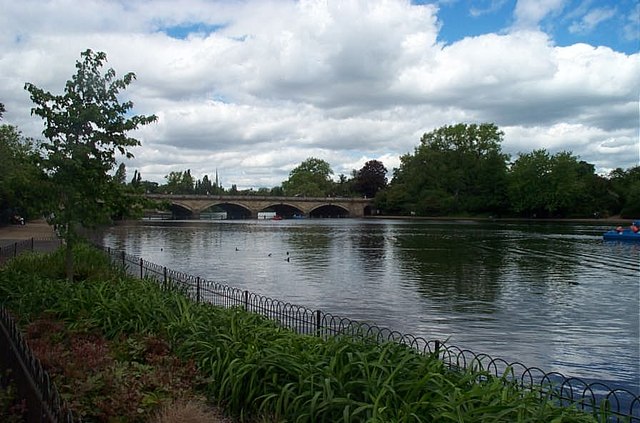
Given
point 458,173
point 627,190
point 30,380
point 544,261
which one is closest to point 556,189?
point 627,190

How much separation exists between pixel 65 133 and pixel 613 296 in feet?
58.5

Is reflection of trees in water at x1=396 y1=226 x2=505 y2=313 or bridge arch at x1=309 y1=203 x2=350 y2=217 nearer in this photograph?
reflection of trees in water at x1=396 y1=226 x2=505 y2=313

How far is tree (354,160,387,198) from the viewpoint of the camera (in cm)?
15150

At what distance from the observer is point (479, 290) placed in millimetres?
20594

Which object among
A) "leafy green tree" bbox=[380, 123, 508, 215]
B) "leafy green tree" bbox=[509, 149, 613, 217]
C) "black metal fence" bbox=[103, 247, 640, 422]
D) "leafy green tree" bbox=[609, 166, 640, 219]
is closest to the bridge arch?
"leafy green tree" bbox=[380, 123, 508, 215]

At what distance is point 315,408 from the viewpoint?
5.27 metres

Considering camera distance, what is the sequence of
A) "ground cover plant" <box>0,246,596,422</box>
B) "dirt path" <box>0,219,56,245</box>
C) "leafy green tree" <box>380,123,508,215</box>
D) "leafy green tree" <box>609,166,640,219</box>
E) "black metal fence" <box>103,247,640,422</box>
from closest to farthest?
1. "ground cover plant" <box>0,246,596,422</box>
2. "black metal fence" <box>103,247,640,422</box>
3. "dirt path" <box>0,219,56,245</box>
4. "leafy green tree" <box>609,166,640,219</box>
5. "leafy green tree" <box>380,123,508,215</box>

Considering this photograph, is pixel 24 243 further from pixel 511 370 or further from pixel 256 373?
A: pixel 511 370

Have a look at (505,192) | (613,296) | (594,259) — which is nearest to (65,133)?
(613,296)

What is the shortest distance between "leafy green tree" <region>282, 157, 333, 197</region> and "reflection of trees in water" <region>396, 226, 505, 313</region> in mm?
120840

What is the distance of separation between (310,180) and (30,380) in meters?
170

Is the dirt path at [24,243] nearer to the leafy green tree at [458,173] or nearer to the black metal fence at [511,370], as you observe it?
the black metal fence at [511,370]

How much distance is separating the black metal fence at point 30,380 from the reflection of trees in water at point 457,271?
1273cm

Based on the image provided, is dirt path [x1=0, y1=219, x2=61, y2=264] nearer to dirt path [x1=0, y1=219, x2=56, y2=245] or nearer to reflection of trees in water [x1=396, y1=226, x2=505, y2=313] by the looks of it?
dirt path [x1=0, y1=219, x2=56, y2=245]
